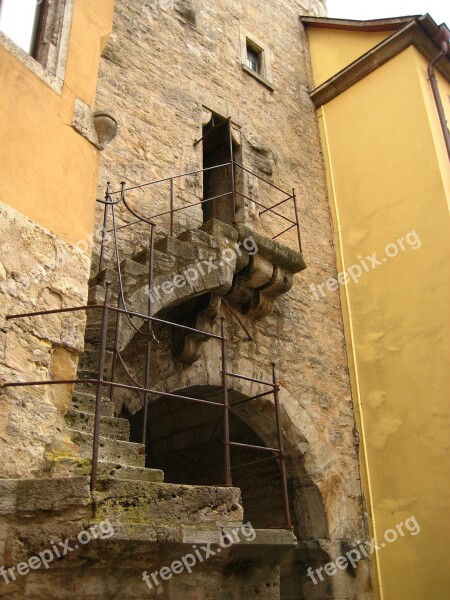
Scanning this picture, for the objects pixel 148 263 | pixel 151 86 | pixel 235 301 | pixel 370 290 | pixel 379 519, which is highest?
pixel 151 86

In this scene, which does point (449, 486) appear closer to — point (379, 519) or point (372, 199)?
point (379, 519)

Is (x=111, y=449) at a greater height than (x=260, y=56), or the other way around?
(x=260, y=56)

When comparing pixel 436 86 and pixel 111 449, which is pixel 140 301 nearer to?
pixel 111 449

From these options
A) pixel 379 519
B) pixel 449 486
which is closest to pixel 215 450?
pixel 379 519

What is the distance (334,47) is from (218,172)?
3443 millimetres

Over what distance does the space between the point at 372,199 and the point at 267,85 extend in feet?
8.17

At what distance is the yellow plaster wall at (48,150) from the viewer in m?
3.49

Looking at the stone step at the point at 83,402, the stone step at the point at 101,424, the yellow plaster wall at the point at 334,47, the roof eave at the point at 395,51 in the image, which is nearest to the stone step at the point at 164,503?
the stone step at the point at 101,424

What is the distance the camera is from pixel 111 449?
11.3 feet

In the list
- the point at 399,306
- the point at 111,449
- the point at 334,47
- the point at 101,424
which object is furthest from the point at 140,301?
the point at 334,47

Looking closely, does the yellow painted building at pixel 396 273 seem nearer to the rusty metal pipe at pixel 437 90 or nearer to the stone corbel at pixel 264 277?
the rusty metal pipe at pixel 437 90

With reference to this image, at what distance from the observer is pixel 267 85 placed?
9.05 meters

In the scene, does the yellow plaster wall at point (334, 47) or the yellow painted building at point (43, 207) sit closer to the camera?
the yellow painted building at point (43, 207)

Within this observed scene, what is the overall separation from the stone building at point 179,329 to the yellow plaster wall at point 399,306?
0.28 metres
